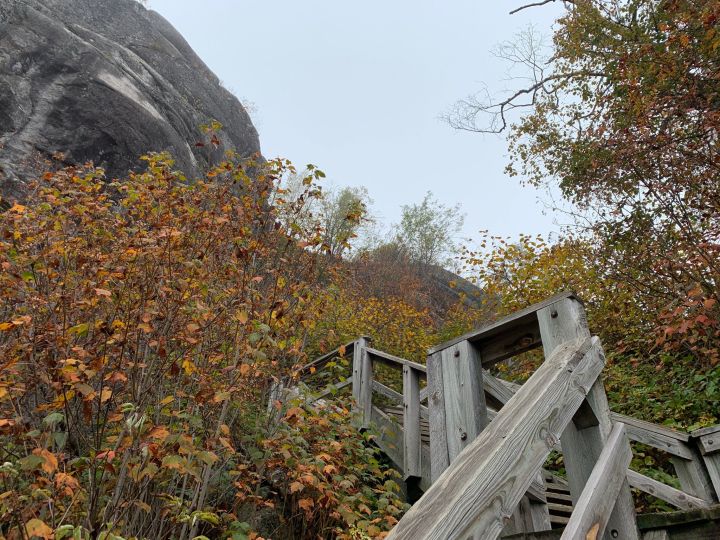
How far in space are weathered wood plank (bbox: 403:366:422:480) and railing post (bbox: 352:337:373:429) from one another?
0.91 meters

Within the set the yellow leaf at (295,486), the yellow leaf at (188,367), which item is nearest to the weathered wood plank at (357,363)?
the yellow leaf at (295,486)

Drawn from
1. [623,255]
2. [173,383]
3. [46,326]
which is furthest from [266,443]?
[623,255]

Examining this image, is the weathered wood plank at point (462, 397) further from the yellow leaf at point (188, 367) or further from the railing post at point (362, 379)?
the railing post at point (362, 379)

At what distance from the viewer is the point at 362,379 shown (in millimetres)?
6598

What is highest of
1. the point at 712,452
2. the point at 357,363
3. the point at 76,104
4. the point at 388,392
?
the point at 76,104

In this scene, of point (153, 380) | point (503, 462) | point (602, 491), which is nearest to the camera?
point (503, 462)

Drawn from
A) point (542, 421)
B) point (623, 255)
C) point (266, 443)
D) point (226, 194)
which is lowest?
point (542, 421)

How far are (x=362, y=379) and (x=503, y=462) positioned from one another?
206 inches

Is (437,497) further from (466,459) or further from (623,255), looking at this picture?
(623,255)

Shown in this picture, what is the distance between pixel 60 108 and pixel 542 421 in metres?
14.1

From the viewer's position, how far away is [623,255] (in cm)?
845

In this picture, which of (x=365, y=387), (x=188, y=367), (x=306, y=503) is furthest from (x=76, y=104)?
(x=306, y=503)

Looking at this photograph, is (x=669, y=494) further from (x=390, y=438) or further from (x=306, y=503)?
(x=306, y=503)

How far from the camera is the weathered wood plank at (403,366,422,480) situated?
485 centimetres
